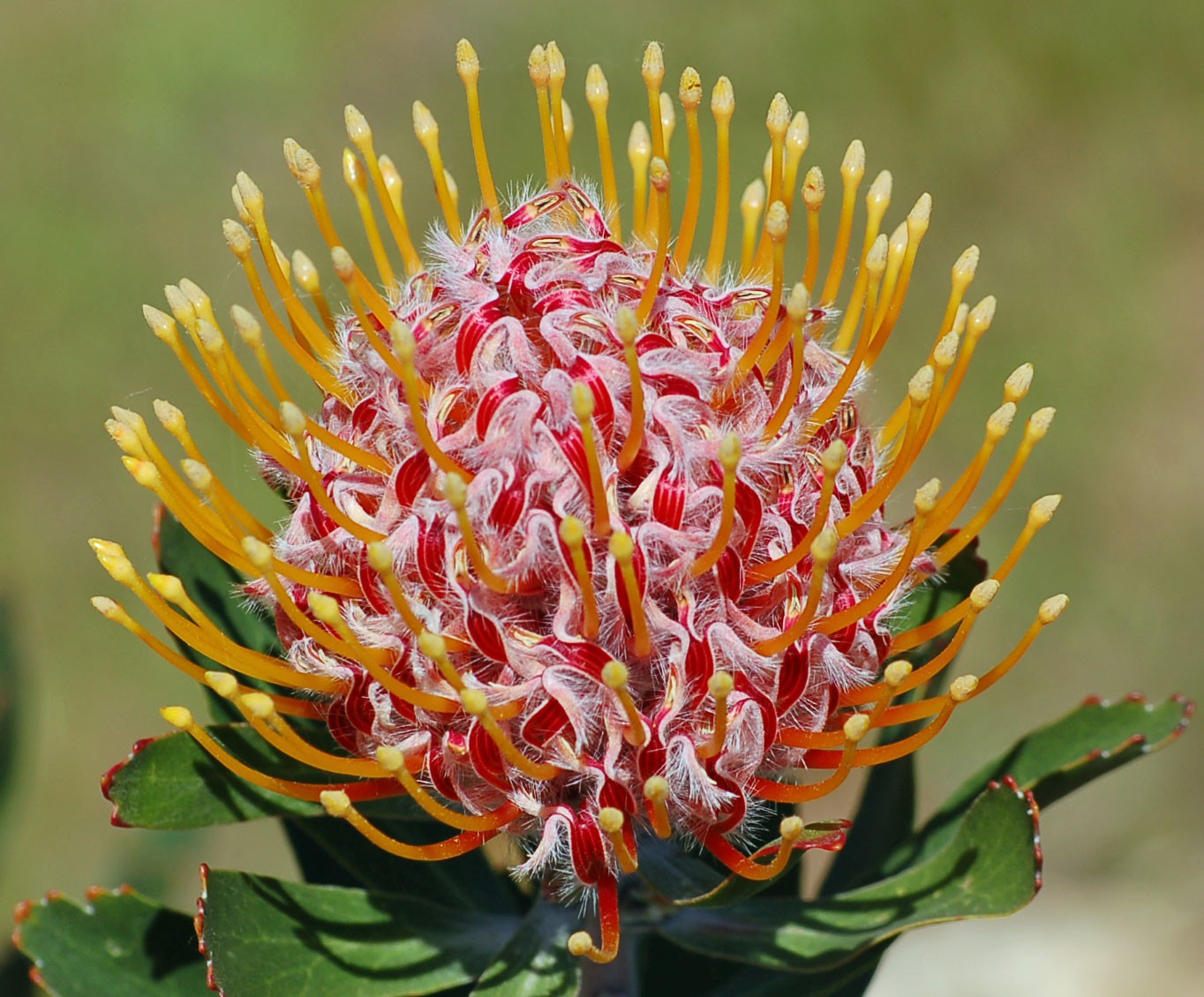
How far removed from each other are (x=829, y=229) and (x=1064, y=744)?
11.4 ft

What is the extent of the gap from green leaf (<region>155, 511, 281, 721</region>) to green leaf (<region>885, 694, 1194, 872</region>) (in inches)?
34.4

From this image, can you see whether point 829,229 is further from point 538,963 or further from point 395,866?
point 538,963

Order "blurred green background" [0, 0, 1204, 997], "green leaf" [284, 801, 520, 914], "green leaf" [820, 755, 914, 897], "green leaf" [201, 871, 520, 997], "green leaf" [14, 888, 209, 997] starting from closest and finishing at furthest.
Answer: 1. "green leaf" [201, 871, 520, 997]
2. "green leaf" [14, 888, 209, 997]
3. "green leaf" [284, 801, 520, 914]
4. "green leaf" [820, 755, 914, 897]
5. "blurred green background" [0, 0, 1204, 997]

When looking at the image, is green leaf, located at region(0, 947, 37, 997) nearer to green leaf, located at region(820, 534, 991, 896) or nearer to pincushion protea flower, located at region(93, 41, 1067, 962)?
pincushion protea flower, located at region(93, 41, 1067, 962)

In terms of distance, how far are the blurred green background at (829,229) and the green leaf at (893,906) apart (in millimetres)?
2132

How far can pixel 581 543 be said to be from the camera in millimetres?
1262

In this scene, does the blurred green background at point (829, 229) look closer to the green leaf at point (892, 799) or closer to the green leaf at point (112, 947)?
the green leaf at point (892, 799)

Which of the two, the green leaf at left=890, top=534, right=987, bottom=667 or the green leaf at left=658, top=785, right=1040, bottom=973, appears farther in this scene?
the green leaf at left=890, top=534, right=987, bottom=667

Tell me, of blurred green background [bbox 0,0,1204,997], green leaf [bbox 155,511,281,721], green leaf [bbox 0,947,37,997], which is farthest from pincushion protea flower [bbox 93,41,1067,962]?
blurred green background [bbox 0,0,1204,997]

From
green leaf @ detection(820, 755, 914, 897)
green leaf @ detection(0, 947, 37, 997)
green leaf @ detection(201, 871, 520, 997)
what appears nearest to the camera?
green leaf @ detection(201, 871, 520, 997)

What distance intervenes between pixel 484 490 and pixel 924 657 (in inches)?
26.5

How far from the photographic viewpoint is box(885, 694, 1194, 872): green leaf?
5.67 feet

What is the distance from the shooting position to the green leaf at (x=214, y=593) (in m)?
1.72

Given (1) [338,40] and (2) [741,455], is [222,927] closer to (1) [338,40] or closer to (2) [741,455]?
(2) [741,455]
